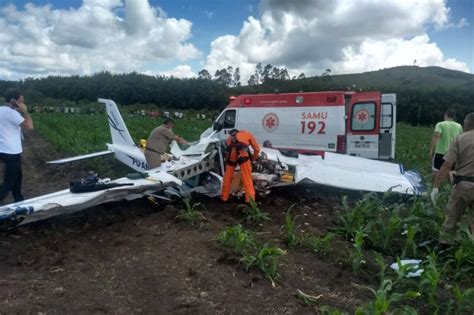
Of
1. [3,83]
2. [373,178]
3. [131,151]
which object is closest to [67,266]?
[373,178]

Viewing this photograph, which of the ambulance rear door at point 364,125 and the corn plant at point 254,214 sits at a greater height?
the ambulance rear door at point 364,125

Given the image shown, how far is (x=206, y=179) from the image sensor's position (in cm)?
748

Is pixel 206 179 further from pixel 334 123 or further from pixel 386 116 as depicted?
pixel 386 116

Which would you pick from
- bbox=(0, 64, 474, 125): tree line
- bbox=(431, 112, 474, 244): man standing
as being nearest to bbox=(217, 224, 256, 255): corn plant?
bbox=(431, 112, 474, 244): man standing

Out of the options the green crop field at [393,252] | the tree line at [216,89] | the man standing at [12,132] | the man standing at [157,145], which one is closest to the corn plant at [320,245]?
the green crop field at [393,252]

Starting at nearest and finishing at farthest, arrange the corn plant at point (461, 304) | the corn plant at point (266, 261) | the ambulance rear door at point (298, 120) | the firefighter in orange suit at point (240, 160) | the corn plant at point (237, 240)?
the corn plant at point (461, 304)
the corn plant at point (266, 261)
the corn plant at point (237, 240)
the firefighter in orange suit at point (240, 160)
the ambulance rear door at point (298, 120)

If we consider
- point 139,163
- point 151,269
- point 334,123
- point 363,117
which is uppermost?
point 363,117

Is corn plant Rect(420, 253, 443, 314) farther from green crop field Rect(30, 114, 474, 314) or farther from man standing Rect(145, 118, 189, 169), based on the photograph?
man standing Rect(145, 118, 189, 169)

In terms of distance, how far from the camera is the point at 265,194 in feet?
23.6

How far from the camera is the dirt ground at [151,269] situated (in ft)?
12.1

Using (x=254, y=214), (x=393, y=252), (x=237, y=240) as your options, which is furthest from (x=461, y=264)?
(x=254, y=214)

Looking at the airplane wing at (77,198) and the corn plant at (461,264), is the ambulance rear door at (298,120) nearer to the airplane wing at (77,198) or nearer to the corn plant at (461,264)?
the airplane wing at (77,198)

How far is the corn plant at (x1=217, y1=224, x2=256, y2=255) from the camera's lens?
470 centimetres

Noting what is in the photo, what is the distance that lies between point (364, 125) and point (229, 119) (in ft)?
13.9
